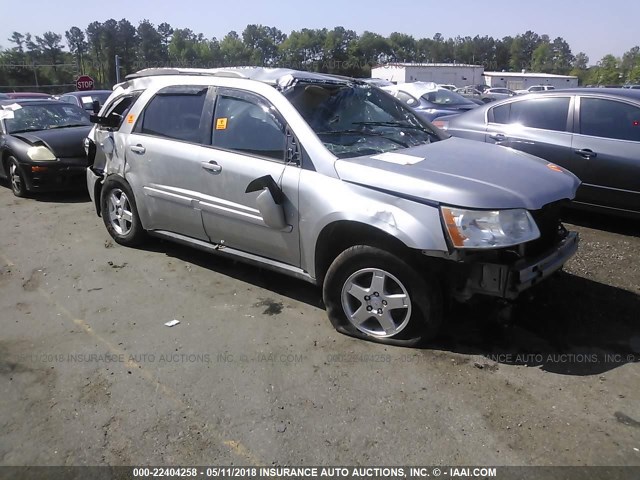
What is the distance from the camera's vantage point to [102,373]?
3.35 metres

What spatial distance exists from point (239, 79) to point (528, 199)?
99.1 inches

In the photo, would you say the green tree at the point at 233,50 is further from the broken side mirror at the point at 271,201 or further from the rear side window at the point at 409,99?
the broken side mirror at the point at 271,201

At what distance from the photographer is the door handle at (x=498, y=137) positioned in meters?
6.38

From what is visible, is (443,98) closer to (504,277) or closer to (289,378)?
(504,277)

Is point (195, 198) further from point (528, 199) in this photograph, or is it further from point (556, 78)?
point (556, 78)

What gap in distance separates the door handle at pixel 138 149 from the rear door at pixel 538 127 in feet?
13.5

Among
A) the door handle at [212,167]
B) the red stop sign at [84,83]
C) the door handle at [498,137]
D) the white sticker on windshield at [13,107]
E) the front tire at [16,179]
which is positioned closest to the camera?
the door handle at [212,167]

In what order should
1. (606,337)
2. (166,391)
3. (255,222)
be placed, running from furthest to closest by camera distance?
(255,222)
(606,337)
(166,391)

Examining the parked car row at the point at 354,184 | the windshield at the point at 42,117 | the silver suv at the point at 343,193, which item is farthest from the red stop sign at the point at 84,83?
the silver suv at the point at 343,193

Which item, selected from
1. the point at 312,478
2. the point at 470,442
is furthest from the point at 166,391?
the point at 470,442

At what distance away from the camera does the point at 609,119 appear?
223 inches

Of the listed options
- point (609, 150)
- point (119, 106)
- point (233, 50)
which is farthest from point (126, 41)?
point (609, 150)

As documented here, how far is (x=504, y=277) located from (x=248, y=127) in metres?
2.29

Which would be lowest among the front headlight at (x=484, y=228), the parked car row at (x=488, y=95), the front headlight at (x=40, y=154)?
the front headlight at (x=484, y=228)
